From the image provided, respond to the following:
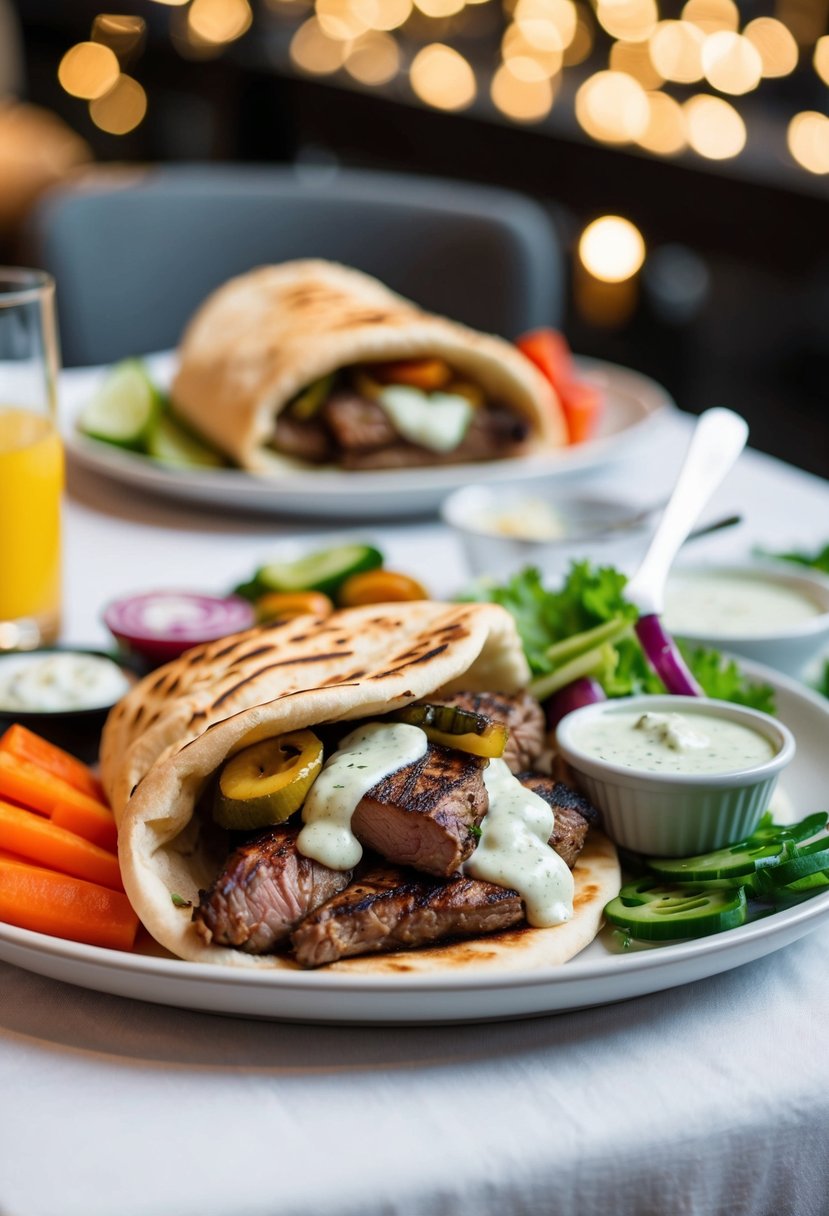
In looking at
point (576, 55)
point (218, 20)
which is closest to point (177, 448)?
point (576, 55)

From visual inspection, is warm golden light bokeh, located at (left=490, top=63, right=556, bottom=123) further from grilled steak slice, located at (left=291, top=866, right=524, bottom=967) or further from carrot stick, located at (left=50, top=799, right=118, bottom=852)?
grilled steak slice, located at (left=291, top=866, right=524, bottom=967)

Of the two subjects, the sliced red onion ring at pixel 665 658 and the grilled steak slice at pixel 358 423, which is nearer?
the sliced red onion ring at pixel 665 658

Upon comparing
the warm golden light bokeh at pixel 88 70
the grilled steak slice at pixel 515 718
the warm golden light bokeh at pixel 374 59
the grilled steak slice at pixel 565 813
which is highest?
the warm golden light bokeh at pixel 374 59

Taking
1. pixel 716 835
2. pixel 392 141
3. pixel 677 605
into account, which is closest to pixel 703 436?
pixel 677 605

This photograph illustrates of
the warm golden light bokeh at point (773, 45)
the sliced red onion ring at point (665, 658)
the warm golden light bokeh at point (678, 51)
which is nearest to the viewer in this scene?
the sliced red onion ring at point (665, 658)

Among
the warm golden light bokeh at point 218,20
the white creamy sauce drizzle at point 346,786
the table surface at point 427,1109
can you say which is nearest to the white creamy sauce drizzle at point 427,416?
the white creamy sauce drizzle at point 346,786

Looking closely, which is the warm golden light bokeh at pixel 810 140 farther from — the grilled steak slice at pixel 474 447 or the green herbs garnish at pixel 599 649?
the green herbs garnish at pixel 599 649

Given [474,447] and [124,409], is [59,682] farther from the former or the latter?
[474,447]
